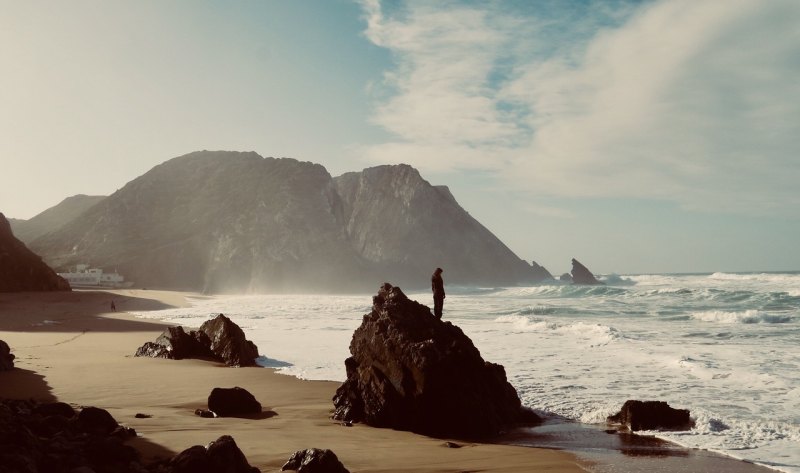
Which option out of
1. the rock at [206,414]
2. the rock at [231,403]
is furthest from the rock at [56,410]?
the rock at [231,403]

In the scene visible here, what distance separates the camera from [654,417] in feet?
27.6

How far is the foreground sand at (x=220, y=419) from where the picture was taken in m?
6.48

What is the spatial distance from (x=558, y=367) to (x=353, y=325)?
1363 centimetres

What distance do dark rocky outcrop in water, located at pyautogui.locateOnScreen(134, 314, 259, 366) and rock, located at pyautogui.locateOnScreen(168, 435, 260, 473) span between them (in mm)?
10109

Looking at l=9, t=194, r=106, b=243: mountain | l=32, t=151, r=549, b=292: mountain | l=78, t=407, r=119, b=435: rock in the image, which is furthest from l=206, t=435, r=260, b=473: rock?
l=9, t=194, r=106, b=243: mountain

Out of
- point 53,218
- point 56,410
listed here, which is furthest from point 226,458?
point 53,218

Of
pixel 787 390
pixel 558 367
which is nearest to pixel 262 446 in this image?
pixel 558 367

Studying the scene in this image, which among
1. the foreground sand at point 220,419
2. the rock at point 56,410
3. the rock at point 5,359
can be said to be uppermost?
the rock at point 56,410

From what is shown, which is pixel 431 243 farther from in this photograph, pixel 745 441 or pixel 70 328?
pixel 745 441

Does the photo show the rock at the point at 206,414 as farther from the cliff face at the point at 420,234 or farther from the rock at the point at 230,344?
the cliff face at the point at 420,234

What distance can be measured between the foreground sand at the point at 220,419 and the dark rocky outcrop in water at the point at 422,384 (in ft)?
1.38

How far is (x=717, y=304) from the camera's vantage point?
3834cm

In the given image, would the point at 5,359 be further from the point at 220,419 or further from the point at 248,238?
the point at 248,238

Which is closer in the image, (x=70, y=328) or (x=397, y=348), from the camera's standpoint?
(x=397, y=348)
